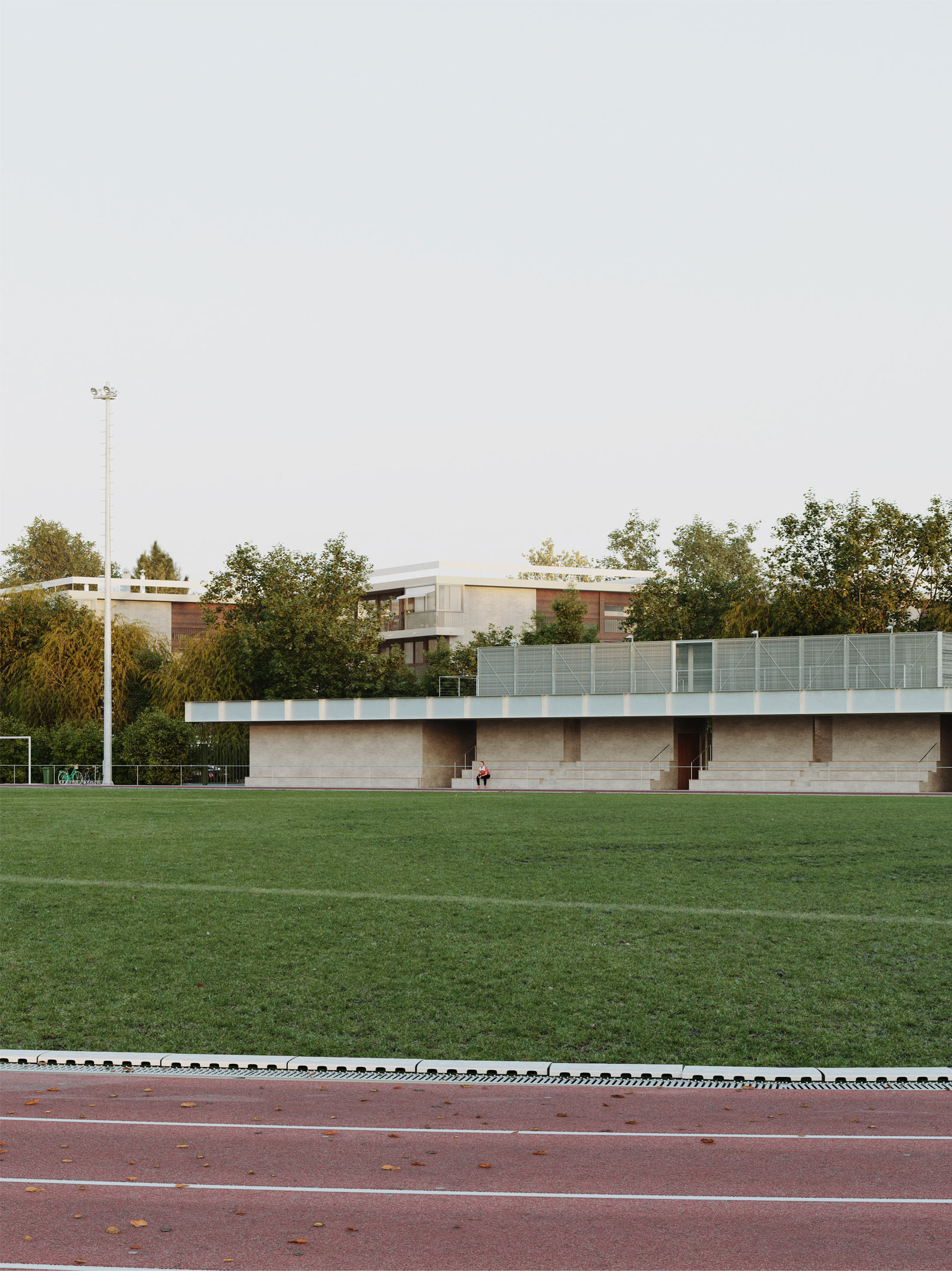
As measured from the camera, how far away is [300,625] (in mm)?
65562

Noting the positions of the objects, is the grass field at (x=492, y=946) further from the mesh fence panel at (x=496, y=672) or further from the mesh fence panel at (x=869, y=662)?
the mesh fence panel at (x=496, y=672)

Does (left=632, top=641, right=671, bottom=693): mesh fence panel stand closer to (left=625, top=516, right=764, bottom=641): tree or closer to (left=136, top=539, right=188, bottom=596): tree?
(left=625, top=516, right=764, bottom=641): tree

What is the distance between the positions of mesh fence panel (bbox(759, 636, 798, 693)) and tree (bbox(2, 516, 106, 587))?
71298 millimetres

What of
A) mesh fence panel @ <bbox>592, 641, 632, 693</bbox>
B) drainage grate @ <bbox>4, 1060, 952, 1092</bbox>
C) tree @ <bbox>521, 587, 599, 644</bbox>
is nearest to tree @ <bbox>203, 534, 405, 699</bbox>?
tree @ <bbox>521, 587, 599, 644</bbox>

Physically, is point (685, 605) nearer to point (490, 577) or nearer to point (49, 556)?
point (490, 577)

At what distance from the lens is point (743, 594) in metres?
70.9

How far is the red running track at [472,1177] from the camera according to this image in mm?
6066

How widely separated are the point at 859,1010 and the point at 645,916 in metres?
4.60

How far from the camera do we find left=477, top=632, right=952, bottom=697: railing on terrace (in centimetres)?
5162

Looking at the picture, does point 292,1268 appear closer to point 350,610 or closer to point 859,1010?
point 859,1010

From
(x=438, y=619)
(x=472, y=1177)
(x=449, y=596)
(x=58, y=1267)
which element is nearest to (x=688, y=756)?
(x=438, y=619)

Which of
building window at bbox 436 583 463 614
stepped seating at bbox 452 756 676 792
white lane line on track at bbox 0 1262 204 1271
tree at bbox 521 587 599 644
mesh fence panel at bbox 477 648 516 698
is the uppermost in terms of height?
building window at bbox 436 583 463 614

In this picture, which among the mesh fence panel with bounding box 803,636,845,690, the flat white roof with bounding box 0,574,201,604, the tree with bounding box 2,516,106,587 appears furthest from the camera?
the tree with bounding box 2,516,106,587

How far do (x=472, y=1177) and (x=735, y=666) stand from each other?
48.4m
